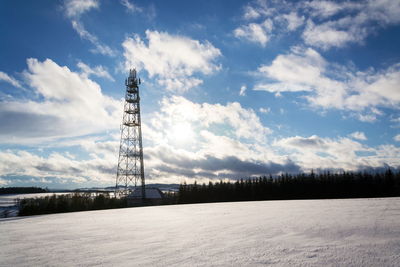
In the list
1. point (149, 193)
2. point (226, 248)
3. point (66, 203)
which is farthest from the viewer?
point (149, 193)

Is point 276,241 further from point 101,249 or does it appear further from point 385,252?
point 101,249

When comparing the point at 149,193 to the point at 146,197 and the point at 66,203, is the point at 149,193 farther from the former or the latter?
the point at 66,203

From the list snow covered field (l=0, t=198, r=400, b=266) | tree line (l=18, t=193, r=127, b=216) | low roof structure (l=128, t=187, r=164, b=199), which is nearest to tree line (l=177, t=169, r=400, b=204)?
low roof structure (l=128, t=187, r=164, b=199)

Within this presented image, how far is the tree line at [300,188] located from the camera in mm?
81250

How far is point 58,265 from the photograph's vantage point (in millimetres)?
6391

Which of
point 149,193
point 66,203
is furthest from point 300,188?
point 66,203

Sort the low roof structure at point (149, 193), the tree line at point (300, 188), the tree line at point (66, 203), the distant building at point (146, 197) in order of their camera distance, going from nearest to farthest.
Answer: the tree line at point (66, 203)
the distant building at point (146, 197)
the low roof structure at point (149, 193)
the tree line at point (300, 188)

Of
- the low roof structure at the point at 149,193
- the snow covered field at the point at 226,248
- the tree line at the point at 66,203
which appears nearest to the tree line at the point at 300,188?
the low roof structure at the point at 149,193

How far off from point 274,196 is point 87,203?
197ft

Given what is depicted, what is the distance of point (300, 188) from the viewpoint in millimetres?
84562

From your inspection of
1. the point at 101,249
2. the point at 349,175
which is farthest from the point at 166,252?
the point at 349,175

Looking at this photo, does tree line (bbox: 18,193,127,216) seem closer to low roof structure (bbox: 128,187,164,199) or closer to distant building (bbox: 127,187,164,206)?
distant building (bbox: 127,187,164,206)

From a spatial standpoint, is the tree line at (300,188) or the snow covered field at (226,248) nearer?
the snow covered field at (226,248)

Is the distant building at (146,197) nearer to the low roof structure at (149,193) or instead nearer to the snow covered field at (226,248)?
the low roof structure at (149,193)
